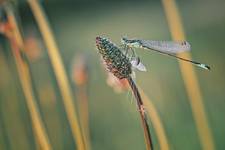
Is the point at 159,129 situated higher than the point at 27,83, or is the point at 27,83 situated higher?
the point at 27,83

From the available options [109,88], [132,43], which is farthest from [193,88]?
[109,88]

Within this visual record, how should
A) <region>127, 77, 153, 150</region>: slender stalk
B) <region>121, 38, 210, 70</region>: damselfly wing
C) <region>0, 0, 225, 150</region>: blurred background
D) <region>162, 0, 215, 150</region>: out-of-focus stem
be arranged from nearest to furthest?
1. <region>127, 77, 153, 150</region>: slender stalk
2. <region>121, 38, 210, 70</region>: damselfly wing
3. <region>162, 0, 215, 150</region>: out-of-focus stem
4. <region>0, 0, 225, 150</region>: blurred background

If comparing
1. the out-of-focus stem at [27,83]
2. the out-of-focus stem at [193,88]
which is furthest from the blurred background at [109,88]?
the out-of-focus stem at [193,88]

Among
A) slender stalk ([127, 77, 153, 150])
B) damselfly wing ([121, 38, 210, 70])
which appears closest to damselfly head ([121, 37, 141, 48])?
damselfly wing ([121, 38, 210, 70])

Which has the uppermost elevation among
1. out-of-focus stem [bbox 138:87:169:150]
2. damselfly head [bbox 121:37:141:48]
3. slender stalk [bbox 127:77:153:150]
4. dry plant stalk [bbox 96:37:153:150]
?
damselfly head [bbox 121:37:141:48]

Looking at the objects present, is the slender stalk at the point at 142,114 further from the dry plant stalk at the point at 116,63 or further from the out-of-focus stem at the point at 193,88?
the out-of-focus stem at the point at 193,88

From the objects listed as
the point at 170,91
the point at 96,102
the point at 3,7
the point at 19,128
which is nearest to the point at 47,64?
the point at 96,102

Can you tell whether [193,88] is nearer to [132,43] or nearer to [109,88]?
[132,43]

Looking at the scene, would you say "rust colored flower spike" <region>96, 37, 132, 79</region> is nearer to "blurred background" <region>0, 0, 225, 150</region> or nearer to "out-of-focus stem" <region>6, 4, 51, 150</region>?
"blurred background" <region>0, 0, 225, 150</region>
